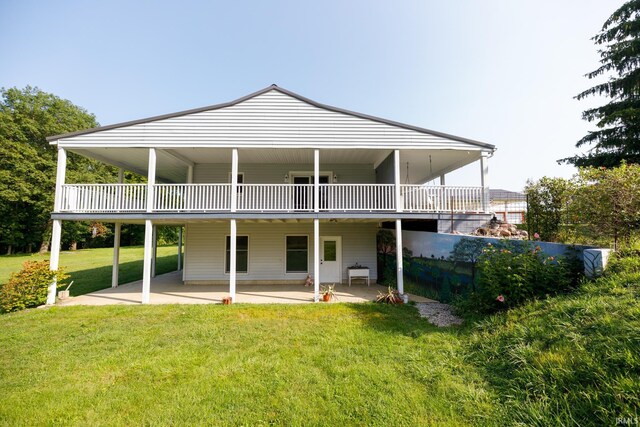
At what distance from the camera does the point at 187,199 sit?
8836mm

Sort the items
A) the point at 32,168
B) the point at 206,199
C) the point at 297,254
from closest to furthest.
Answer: the point at 206,199, the point at 297,254, the point at 32,168

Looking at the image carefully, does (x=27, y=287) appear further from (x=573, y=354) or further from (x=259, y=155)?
(x=573, y=354)

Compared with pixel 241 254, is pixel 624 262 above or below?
above

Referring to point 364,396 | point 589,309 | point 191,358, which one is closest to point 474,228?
point 589,309

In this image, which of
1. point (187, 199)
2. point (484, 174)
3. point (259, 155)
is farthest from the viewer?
point (259, 155)

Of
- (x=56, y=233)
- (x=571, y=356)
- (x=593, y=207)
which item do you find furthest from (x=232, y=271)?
(x=593, y=207)

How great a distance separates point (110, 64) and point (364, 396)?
16244mm

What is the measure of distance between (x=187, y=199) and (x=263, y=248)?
12.3 ft

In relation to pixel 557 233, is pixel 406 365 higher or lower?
lower

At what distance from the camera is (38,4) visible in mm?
11469

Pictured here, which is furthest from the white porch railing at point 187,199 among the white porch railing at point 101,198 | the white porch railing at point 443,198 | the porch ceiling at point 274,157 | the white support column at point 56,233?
the white porch railing at point 443,198

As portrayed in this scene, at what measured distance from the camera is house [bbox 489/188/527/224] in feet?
40.9

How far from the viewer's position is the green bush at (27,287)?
23.9 ft

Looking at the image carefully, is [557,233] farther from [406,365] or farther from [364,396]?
[364,396]
